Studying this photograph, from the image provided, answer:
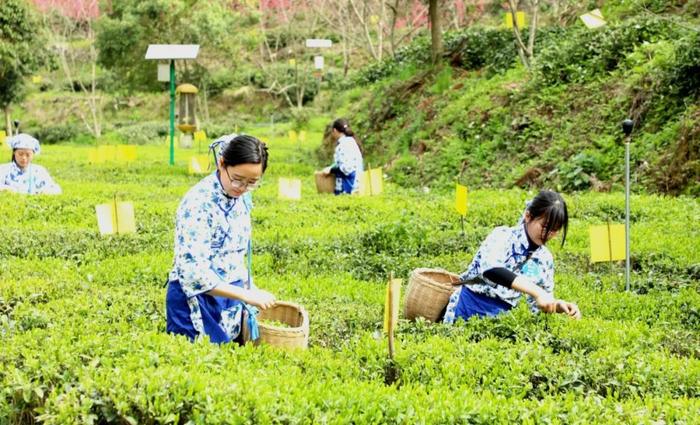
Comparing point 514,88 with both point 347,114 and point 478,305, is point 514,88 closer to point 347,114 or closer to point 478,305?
point 347,114

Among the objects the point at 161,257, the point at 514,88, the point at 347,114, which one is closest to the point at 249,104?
the point at 347,114

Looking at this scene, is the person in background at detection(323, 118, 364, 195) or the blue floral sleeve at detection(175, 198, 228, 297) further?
the person in background at detection(323, 118, 364, 195)

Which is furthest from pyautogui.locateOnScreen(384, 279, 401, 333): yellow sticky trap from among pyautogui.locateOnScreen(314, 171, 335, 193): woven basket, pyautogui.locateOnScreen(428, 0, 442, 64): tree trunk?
pyautogui.locateOnScreen(428, 0, 442, 64): tree trunk

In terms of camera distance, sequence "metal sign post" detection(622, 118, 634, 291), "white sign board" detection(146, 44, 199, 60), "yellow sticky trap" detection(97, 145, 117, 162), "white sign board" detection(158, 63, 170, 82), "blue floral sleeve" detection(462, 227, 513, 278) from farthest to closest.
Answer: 1. "white sign board" detection(158, 63, 170, 82)
2. "white sign board" detection(146, 44, 199, 60)
3. "yellow sticky trap" detection(97, 145, 117, 162)
4. "metal sign post" detection(622, 118, 634, 291)
5. "blue floral sleeve" detection(462, 227, 513, 278)

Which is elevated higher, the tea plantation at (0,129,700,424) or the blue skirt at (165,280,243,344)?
the blue skirt at (165,280,243,344)

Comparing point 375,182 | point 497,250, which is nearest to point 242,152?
point 497,250

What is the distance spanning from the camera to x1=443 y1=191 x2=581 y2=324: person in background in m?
5.27

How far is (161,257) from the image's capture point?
28.2 ft

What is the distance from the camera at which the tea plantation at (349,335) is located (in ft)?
12.5

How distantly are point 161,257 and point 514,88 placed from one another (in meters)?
10.3

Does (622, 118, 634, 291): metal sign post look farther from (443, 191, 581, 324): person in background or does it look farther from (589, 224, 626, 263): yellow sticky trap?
(443, 191, 581, 324): person in background

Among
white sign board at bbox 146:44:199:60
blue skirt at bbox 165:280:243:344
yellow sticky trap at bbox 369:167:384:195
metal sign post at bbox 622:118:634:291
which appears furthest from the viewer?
white sign board at bbox 146:44:199:60

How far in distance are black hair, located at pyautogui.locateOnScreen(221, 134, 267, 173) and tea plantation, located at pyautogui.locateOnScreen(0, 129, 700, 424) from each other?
959mm

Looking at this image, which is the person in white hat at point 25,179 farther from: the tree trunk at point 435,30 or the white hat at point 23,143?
the tree trunk at point 435,30
